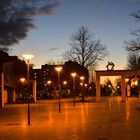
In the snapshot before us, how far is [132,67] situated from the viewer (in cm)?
11456

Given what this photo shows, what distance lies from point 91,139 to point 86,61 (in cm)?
6149

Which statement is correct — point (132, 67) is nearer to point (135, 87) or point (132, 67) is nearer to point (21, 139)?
point (135, 87)

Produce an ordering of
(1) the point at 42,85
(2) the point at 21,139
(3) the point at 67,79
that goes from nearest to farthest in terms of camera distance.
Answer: (2) the point at 21,139 → (3) the point at 67,79 → (1) the point at 42,85

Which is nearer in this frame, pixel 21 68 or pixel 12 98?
pixel 12 98

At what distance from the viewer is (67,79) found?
134250 millimetres

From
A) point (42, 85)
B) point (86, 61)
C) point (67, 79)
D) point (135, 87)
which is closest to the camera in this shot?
point (86, 61)

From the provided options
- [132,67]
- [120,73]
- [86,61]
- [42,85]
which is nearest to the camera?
[120,73]

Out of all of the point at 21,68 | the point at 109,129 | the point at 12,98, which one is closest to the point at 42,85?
the point at 21,68

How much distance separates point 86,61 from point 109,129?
57282 millimetres

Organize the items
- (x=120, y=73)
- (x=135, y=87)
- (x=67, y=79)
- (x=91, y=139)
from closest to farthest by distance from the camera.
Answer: (x=91, y=139), (x=120, y=73), (x=135, y=87), (x=67, y=79)

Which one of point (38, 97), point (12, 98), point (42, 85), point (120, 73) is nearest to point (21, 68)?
point (38, 97)

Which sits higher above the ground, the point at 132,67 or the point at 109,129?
the point at 132,67

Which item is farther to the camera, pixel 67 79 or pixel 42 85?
pixel 42 85

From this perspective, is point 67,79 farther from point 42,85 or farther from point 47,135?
point 47,135
